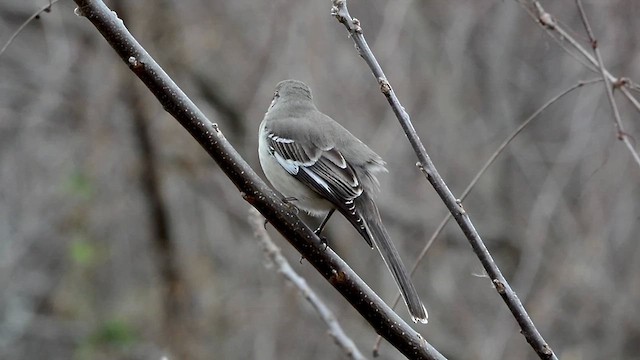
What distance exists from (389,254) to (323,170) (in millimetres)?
690

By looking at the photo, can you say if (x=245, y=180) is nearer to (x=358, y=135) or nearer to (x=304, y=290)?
(x=304, y=290)

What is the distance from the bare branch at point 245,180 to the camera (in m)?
2.54

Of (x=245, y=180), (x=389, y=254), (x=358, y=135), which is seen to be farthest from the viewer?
(x=358, y=135)

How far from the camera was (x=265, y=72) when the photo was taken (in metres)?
8.26

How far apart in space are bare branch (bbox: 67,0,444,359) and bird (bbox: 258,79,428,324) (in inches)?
30.6

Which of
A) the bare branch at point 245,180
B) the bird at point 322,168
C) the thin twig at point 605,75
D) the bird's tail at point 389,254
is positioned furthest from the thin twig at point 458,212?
the bird at point 322,168

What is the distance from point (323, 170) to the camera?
3.91 m

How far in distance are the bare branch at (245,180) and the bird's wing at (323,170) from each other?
855 mm

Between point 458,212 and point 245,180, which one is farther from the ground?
point 458,212

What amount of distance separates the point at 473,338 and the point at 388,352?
81 centimetres

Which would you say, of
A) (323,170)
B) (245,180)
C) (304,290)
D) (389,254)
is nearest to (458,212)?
(245,180)

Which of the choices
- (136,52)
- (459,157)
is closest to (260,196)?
(136,52)

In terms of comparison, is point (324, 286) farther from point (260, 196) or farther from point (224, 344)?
point (260, 196)

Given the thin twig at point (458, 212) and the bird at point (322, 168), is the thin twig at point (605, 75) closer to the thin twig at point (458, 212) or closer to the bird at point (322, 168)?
the thin twig at point (458, 212)
